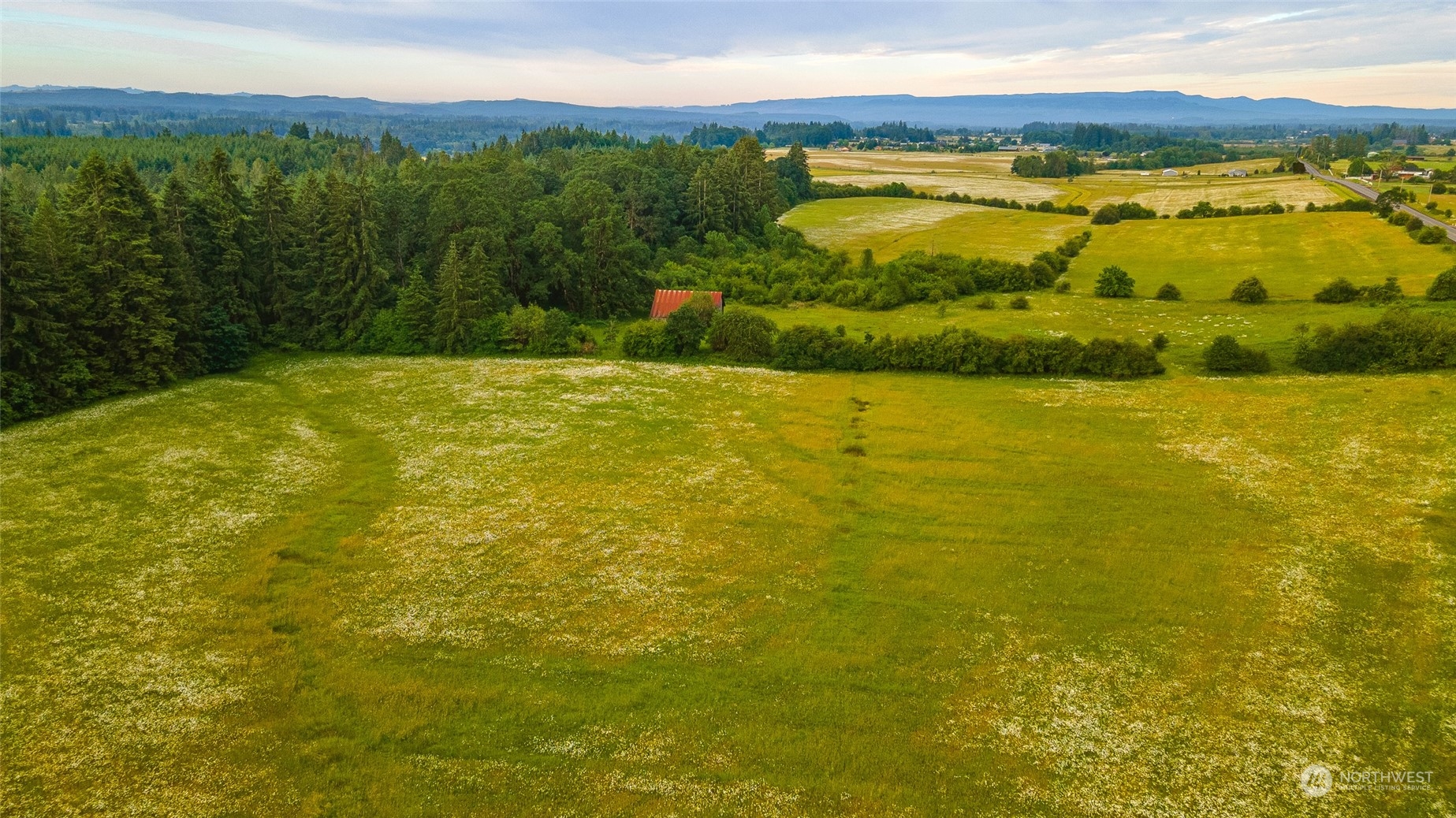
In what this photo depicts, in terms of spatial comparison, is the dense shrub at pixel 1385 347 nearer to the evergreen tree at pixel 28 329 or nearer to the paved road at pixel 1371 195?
the paved road at pixel 1371 195

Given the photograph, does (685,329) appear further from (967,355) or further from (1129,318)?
(1129,318)

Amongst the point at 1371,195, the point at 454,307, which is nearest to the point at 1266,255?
the point at 1371,195

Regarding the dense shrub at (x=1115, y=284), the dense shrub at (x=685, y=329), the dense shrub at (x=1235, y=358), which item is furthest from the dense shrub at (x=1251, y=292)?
the dense shrub at (x=685, y=329)

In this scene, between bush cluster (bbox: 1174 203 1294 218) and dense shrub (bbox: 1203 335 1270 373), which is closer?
Answer: dense shrub (bbox: 1203 335 1270 373)

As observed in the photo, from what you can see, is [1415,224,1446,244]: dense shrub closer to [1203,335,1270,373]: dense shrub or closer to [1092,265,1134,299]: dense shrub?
[1092,265,1134,299]: dense shrub

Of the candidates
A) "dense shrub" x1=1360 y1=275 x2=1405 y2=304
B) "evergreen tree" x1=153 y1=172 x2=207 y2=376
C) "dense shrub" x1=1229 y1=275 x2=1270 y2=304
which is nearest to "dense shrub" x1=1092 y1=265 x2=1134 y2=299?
"dense shrub" x1=1229 y1=275 x2=1270 y2=304
